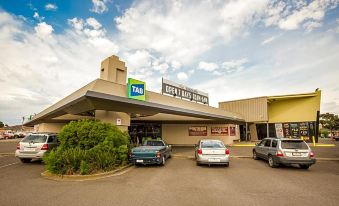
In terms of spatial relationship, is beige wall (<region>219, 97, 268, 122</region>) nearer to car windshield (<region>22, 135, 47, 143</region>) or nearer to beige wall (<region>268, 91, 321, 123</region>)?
beige wall (<region>268, 91, 321, 123</region>)

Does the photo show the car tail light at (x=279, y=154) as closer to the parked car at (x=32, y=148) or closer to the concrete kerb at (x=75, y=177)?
the concrete kerb at (x=75, y=177)

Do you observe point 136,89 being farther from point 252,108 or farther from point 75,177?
point 252,108

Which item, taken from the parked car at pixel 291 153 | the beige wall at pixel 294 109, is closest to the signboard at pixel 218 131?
the beige wall at pixel 294 109

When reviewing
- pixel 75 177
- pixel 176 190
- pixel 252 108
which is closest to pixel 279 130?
pixel 252 108

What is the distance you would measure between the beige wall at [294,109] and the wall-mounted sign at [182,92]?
33.6 feet

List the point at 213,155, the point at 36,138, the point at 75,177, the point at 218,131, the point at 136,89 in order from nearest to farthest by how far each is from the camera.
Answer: the point at 75,177 → the point at 213,155 → the point at 36,138 → the point at 136,89 → the point at 218,131

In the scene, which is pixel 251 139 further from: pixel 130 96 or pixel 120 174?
pixel 120 174

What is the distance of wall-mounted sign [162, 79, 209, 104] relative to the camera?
2320cm

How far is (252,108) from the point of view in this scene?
31891 millimetres

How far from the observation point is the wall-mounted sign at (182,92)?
23.2 metres

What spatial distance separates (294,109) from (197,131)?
572 inches

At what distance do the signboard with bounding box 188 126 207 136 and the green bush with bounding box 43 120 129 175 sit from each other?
1717 centimetres

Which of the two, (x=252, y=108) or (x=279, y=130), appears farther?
(x=252, y=108)

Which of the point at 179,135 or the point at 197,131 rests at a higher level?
the point at 197,131
